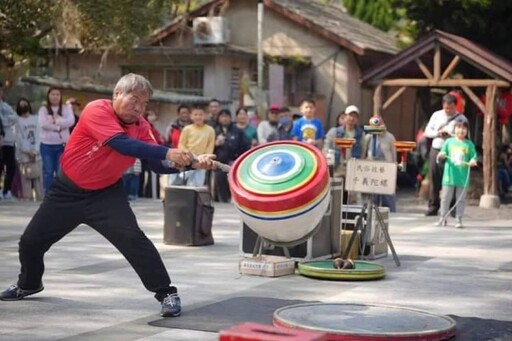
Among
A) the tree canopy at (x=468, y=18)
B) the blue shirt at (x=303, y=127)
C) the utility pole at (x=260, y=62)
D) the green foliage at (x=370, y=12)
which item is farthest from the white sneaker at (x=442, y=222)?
the green foliage at (x=370, y=12)

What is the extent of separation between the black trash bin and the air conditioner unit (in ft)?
51.0

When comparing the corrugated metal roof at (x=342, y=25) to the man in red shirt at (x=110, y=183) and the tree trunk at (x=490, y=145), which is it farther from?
the man in red shirt at (x=110, y=183)

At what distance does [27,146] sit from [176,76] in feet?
36.6

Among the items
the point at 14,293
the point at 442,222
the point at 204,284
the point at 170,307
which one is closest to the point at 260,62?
the point at 442,222

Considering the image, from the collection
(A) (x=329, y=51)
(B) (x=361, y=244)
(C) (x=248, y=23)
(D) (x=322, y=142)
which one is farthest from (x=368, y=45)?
(B) (x=361, y=244)

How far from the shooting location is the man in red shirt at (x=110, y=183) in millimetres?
8258

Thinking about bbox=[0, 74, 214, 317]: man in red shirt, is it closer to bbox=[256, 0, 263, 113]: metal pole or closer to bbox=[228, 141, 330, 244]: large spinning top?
bbox=[228, 141, 330, 244]: large spinning top

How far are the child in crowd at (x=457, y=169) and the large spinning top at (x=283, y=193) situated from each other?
5574 mm

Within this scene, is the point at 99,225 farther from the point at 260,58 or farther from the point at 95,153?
the point at 260,58

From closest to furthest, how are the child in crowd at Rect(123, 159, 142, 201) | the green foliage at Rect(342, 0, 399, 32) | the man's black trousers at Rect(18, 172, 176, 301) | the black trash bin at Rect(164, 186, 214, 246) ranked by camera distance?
the man's black trousers at Rect(18, 172, 176, 301) → the black trash bin at Rect(164, 186, 214, 246) → the child in crowd at Rect(123, 159, 142, 201) → the green foliage at Rect(342, 0, 399, 32)

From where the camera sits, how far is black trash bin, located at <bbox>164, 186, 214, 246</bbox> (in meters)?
12.8

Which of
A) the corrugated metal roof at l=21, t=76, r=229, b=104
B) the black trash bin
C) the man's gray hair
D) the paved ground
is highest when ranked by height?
the corrugated metal roof at l=21, t=76, r=229, b=104

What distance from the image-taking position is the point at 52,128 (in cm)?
1730

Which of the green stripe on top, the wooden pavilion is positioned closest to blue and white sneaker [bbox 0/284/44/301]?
the green stripe on top
